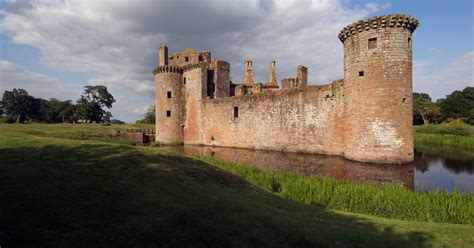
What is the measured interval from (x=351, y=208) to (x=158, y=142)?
86.7ft

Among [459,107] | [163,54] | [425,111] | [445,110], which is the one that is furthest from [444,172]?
[445,110]

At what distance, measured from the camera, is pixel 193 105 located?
32.0 meters

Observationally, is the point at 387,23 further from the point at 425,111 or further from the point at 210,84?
the point at 425,111

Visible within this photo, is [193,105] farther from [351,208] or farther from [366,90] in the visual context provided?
[351,208]

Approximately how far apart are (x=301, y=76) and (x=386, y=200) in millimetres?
18665

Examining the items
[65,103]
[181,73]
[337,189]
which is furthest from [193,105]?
[65,103]

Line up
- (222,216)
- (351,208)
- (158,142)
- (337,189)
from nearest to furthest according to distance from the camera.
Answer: (222,216)
(351,208)
(337,189)
(158,142)

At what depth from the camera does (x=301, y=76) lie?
84.1 ft

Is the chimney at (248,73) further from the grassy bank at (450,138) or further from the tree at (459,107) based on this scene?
the tree at (459,107)

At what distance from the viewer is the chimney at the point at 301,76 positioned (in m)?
25.6

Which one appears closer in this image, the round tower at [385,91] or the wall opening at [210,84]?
the round tower at [385,91]

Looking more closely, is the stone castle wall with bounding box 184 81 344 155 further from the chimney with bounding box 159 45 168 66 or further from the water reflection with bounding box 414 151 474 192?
the chimney with bounding box 159 45 168 66

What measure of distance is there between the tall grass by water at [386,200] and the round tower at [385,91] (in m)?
7.52

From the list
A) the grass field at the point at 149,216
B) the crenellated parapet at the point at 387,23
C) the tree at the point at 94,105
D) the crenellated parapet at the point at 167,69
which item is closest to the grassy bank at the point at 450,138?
the crenellated parapet at the point at 387,23
